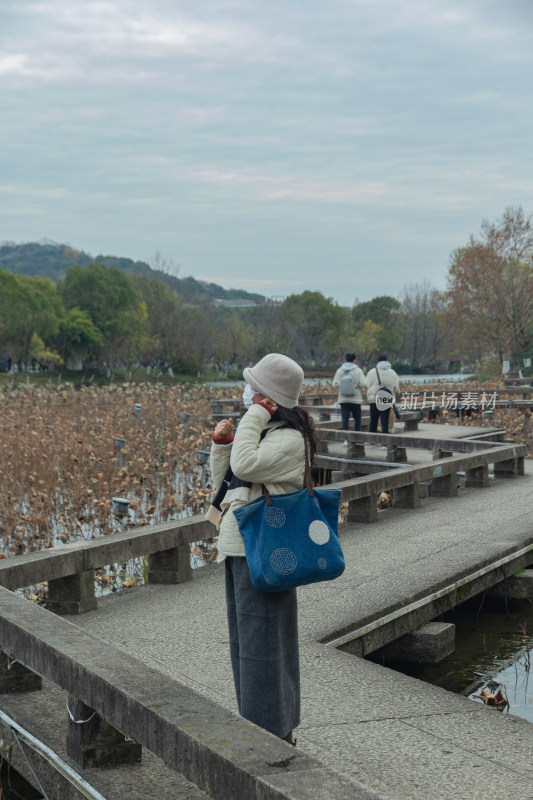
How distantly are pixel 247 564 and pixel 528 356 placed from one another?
→ 56742 mm

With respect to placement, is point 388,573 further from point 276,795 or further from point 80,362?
point 80,362

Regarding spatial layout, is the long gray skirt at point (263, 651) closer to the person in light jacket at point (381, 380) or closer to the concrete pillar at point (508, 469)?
the concrete pillar at point (508, 469)

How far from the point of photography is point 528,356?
187 feet

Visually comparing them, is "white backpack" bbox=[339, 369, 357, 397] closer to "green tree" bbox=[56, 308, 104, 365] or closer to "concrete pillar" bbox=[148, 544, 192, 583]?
"concrete pillar" bbox=[148, 544, 192, 583]

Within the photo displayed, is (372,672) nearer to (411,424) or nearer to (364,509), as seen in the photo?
(364,509)

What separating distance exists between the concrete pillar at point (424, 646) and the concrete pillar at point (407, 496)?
3644mm

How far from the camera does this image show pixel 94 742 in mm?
3355

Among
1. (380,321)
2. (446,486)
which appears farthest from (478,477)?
(380,321)

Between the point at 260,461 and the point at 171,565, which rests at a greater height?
the point at 260,461

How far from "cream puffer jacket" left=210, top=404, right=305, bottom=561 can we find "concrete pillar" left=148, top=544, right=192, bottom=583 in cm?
309

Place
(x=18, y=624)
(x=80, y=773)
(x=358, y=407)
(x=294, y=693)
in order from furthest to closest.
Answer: (x=358, y=407), (x=18, y=624), (x=294, y=693), (x=80, y=773)

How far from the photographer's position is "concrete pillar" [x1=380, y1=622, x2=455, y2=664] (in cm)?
581

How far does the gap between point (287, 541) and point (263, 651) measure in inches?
19.2

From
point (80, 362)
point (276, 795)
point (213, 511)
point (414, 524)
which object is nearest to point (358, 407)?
point (414, 524)
